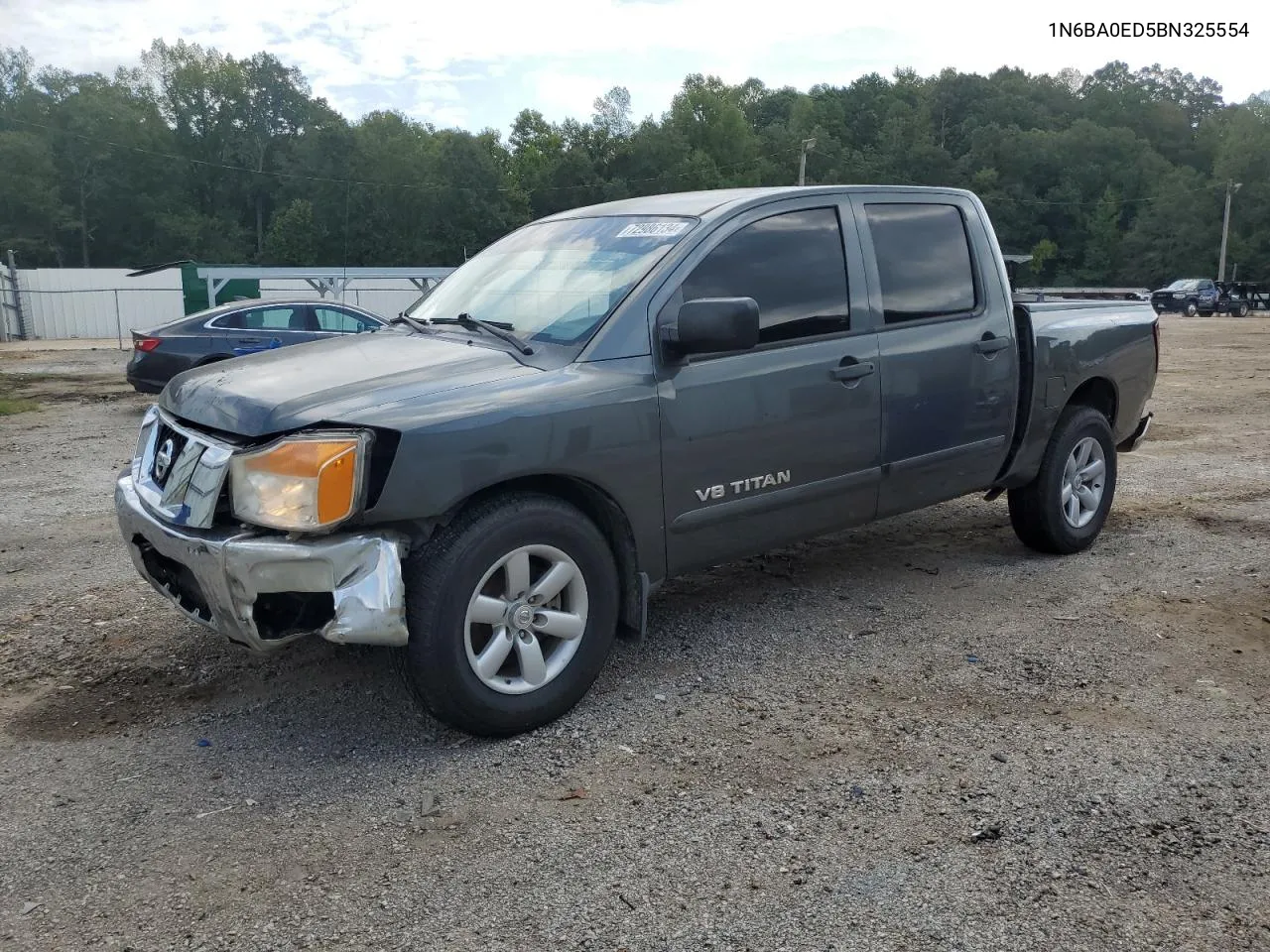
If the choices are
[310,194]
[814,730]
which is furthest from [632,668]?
[310,194]

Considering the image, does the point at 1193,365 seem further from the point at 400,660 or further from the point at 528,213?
the point at 528,213

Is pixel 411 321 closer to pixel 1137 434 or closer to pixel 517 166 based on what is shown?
pixel 1137 434

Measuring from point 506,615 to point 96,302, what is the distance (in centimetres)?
4235

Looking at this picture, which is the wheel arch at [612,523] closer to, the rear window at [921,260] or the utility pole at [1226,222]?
the rear window at [921,260]

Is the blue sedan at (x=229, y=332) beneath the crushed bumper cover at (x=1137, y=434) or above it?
above

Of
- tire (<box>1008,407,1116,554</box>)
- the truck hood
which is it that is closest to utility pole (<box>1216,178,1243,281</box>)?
tire (<box>1008,407,1116,554</box>)

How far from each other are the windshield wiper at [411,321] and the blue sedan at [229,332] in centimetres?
794

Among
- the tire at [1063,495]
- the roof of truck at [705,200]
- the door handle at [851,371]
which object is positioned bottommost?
the tire at [1063,495]

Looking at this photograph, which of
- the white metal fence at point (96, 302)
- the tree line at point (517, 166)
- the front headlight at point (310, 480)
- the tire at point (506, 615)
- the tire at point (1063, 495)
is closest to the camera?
the front headlight at point (310, 480)

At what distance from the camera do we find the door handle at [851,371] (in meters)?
4.47

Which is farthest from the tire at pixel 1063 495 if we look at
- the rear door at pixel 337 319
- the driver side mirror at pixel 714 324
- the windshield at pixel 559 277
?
the rear door at pixel 337 319

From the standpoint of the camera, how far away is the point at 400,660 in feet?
11.3

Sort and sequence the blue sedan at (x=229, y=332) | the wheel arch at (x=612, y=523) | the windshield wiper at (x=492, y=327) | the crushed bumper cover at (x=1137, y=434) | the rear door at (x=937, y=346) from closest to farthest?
the wheel arch at (x=612, y=523) → the windshield wiper at (x=492, y=327) → the rear door at (x=937, y=346) → the crushed bumper cover at (x=1137, y=434) → the blue sedan at (x=229, y=332)

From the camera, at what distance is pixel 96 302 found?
133 feet
